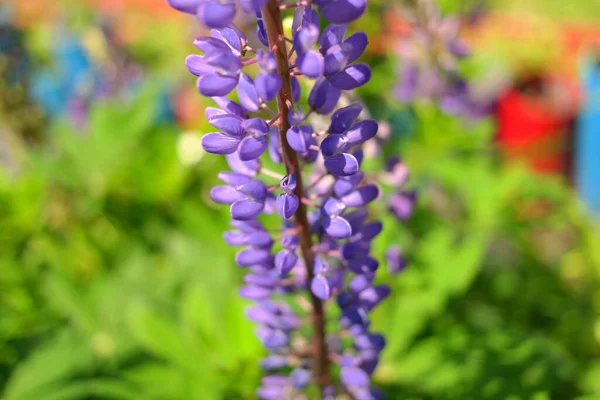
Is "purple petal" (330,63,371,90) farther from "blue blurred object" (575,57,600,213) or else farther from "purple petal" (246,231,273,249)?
"blue blurred object" (575,57,600,213)

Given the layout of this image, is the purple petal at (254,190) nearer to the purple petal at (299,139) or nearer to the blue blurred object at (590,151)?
the purple petal at (299,139)

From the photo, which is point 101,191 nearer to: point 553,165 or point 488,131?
point 488,131

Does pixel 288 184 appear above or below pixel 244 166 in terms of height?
below

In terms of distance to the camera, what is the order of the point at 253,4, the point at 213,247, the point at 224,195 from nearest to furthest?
the point at 253,4, the point at 224,195, the point at 213,247

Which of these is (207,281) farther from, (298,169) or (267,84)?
(267,84)

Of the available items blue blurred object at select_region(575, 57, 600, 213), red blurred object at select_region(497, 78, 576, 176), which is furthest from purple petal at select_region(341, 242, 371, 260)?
red blurred object at select_region(497, 78, 576, 176)

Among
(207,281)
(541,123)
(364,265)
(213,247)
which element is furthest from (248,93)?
(541,123)
